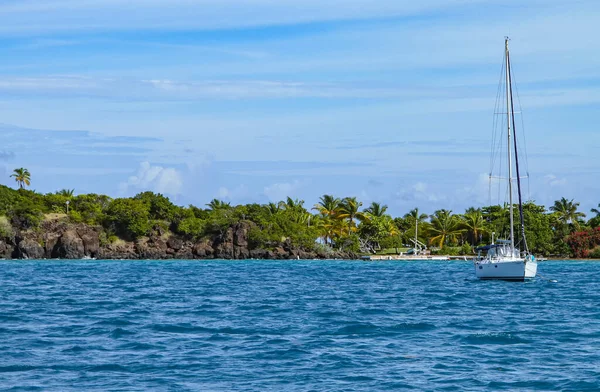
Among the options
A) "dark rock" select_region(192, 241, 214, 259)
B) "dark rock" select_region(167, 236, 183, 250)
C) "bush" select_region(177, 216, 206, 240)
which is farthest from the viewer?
"bush" select_region(177, 216, 206, 240)

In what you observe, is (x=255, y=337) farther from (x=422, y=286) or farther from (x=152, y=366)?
(x=422, y=286)

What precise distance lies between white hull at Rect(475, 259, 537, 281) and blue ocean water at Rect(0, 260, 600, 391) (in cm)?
1180

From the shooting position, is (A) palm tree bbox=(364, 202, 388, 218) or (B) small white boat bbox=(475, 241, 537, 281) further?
(A) palm tree bbox=(364, 202, 388, 218)

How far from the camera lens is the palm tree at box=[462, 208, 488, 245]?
463ft

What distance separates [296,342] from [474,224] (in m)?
120

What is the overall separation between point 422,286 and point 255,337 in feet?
108

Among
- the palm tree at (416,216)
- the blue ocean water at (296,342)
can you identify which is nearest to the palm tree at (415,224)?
the palm tree at (416,216)

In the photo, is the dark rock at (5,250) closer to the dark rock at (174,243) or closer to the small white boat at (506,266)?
the dark rock at (174,243)

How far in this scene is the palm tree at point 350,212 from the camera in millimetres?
146250

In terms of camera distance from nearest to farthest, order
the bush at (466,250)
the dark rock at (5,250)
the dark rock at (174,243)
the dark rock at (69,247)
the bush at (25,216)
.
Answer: the dark rock at (5,250), the dark rock at (69,247), the bush at (25,216), the bush at (466,250), the dark rock at (174,243)

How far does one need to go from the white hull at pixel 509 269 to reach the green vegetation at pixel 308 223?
73580 millimetres

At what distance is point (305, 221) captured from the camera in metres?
151

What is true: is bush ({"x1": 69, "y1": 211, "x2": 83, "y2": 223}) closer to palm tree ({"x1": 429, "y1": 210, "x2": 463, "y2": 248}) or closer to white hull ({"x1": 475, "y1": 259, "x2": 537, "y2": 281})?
palm tree ({"x1": 429, "y1": 210, "x2": 463, "y2": 248})

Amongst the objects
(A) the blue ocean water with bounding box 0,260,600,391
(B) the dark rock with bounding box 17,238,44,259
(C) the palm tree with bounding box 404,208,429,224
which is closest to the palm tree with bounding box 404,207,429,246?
(C) the palm tree with bounding box 404,208,429,224
